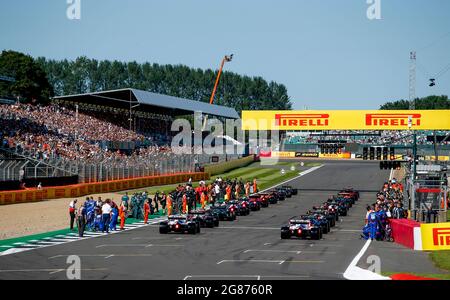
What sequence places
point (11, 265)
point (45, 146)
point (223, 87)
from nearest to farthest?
point (11, 265), point (45, 146), point (223, 87)

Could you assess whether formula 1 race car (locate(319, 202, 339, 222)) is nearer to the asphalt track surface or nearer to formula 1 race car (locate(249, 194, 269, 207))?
the asphalt track surface

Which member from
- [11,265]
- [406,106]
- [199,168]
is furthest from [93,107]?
[406,106]

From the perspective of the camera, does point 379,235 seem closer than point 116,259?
No

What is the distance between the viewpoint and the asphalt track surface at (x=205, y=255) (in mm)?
20453

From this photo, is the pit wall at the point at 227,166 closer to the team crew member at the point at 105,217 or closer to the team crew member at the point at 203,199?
the team crew member at the point at 203,199

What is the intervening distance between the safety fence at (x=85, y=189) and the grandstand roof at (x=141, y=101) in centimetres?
1110

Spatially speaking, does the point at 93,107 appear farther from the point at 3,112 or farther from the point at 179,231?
the point at 179,231

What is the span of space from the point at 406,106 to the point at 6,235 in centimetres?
17305

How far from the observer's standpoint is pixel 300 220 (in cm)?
3130

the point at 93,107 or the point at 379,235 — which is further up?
the point at 93,107

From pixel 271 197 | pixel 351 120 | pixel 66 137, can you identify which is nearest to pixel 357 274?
pixel 271 197

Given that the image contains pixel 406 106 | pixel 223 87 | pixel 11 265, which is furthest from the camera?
pixel 406 106

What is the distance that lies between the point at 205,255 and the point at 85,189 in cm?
2684

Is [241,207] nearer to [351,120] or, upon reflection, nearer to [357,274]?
[351,120]
